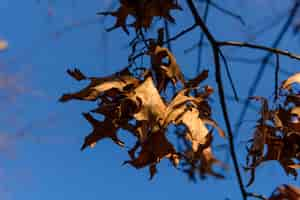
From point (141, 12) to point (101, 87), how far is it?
189 mm

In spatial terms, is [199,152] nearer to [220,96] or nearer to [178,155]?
[178,155]

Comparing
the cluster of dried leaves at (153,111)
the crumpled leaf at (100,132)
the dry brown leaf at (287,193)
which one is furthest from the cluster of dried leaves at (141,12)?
the dry brown leaf at (287,193)

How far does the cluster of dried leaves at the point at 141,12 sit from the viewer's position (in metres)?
0.82

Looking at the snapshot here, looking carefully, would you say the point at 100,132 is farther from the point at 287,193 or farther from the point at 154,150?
the point at 287,193

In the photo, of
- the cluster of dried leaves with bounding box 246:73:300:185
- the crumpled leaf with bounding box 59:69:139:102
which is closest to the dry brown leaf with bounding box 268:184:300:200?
the cluster of dried leaves with bounding box 246:73:300:185

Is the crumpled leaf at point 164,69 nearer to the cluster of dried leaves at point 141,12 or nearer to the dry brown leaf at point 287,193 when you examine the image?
the cluster of dried leaves at point 141,12

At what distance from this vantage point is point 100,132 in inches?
28.5

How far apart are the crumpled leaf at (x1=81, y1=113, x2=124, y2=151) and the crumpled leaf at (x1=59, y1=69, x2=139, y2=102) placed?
0.04m

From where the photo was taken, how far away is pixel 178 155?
720 millimetres

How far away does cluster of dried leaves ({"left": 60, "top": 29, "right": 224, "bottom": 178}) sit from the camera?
0.64m

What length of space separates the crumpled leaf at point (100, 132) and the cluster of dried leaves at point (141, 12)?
0.64 ft

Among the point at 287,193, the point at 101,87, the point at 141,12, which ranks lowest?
the point at 287,193

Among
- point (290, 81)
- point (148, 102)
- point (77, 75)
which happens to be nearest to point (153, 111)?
point (148, 102)

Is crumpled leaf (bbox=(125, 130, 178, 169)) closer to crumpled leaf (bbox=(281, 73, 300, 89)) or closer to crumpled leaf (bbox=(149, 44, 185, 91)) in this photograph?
crumpled leaf (bbox=(149, 44, 185, 91))
